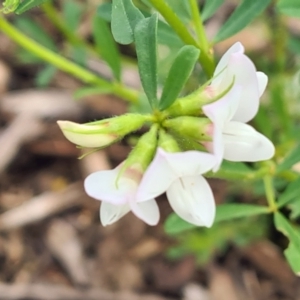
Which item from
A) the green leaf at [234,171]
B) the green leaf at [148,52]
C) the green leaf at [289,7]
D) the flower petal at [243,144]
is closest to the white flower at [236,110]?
the flower petal at [243,144]

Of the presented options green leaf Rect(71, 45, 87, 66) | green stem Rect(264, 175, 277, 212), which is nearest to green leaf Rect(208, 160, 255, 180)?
green stem Rect(264, 175, 277, 212)

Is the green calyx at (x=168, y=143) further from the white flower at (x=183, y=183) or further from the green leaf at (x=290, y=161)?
the green leaf at (x=290, y=161)

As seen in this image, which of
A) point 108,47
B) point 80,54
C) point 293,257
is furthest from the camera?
point 80,54

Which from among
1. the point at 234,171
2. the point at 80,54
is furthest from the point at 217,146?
the point at 80,54

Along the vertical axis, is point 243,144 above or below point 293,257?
above

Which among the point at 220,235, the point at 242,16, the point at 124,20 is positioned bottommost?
the point at 220,235

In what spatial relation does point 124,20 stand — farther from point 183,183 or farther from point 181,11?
point 181,11

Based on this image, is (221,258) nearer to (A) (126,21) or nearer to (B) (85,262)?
(B) (85,262)
